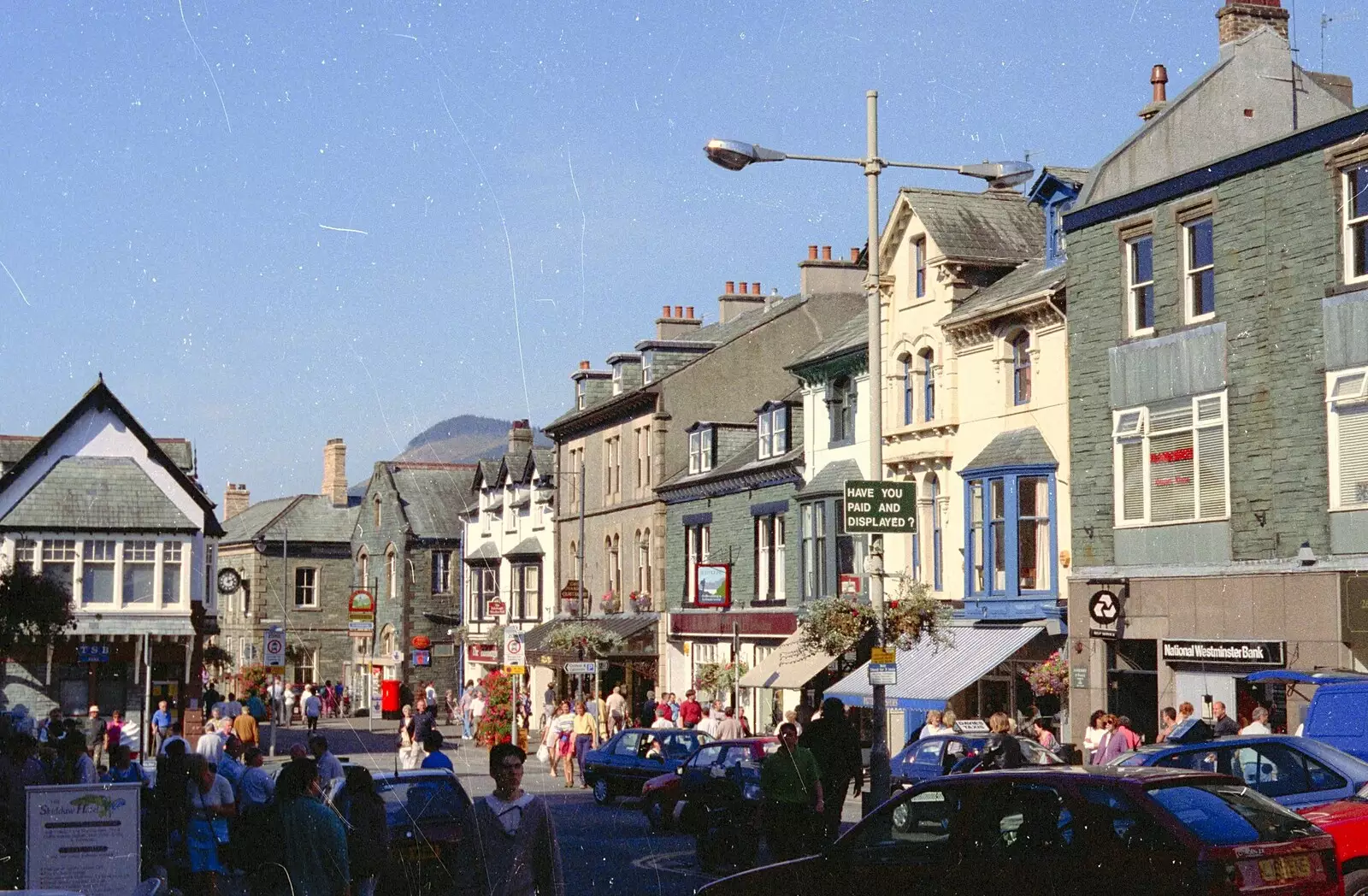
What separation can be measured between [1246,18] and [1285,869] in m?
26.3

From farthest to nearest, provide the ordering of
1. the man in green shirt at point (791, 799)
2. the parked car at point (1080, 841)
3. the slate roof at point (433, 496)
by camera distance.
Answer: the slate roof at point (433, 496) → the man in green shirt at point (791, 799) → the parked car at point (1080, 841)

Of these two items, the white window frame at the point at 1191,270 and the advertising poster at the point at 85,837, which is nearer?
the advertising poster at the point at 85,837

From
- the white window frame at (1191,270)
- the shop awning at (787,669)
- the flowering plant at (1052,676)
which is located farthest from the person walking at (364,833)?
the shop awning at (787,669)

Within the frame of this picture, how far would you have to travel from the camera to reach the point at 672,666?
177 feet

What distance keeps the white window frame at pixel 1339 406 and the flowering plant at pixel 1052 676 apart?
796cm

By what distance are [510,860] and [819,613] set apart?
2360 centimetres

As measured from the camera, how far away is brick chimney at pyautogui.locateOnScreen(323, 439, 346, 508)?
319ft

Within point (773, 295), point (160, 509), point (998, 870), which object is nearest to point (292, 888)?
point (998, 870)

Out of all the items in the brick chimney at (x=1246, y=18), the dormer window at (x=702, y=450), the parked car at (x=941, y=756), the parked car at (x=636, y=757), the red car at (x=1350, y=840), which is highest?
the brick chimney at (x=1246, y=18)

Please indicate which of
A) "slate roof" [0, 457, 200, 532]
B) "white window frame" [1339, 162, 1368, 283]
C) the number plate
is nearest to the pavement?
the number plate

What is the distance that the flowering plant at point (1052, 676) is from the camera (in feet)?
109

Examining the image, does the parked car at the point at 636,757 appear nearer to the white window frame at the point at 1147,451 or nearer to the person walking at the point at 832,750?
the white window frame at the point at 1147,451

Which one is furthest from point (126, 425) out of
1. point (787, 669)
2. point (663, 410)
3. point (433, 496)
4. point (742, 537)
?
point (433, 496)

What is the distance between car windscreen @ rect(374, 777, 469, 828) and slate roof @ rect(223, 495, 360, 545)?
256 feet
